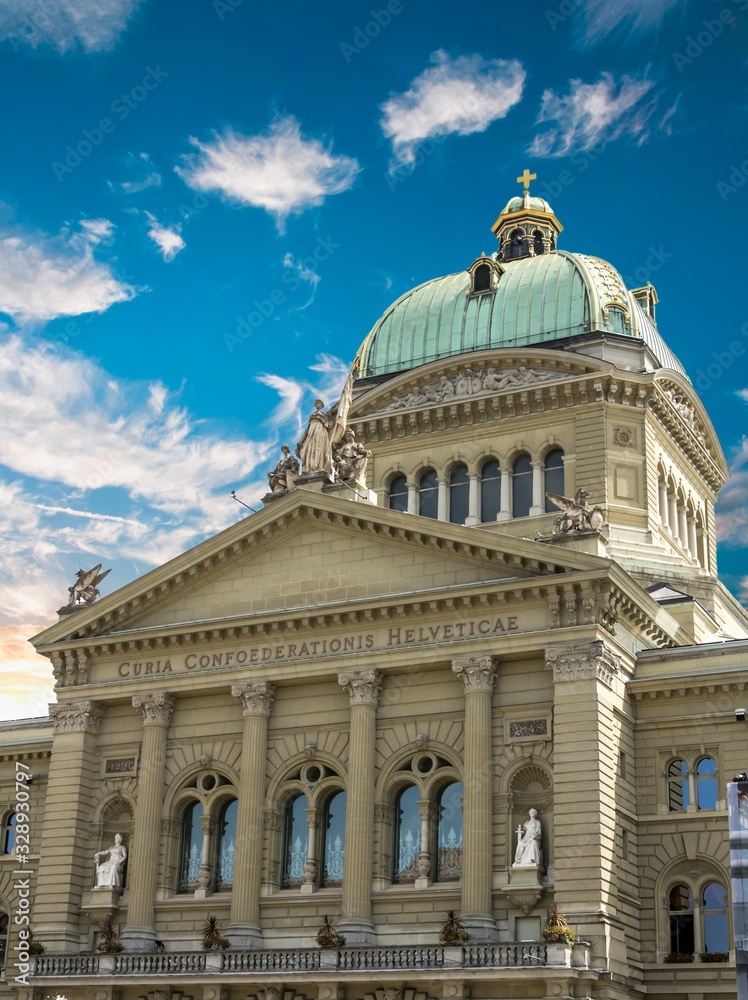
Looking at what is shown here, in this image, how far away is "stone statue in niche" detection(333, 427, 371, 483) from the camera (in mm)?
48062

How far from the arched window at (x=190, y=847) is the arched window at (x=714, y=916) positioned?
15.5 meters

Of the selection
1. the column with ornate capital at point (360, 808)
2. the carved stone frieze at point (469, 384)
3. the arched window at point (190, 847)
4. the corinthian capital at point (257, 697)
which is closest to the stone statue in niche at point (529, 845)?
the column with ornate capital at point (360, 808)

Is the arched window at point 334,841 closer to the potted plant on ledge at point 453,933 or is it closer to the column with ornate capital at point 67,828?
the potted plant on ledge at point 453,933

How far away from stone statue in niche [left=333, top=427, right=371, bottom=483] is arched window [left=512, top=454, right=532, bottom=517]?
1031 cm

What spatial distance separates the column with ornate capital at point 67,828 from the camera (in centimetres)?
4559

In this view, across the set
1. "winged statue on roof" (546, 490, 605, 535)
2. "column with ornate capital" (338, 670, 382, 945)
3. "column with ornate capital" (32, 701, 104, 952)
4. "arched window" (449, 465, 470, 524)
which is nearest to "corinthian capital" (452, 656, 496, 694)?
"column with ornate capital" (338, 670, 382, 945)

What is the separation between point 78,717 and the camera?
4803 cm

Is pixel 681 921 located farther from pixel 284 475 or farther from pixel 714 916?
pixel 284 475

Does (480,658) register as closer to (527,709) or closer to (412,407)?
(527,709)

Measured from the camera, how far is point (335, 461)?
48.4 metres

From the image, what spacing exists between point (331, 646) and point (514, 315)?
2213 cm

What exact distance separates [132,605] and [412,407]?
56.3 feet

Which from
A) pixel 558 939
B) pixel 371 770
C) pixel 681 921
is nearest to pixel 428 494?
pixel 371 770

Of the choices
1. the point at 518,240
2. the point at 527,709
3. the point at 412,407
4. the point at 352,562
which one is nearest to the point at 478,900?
the point at 527,709
